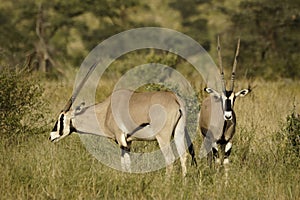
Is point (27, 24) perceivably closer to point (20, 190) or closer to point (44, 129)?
point (44, 129)

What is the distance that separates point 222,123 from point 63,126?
6.43ft

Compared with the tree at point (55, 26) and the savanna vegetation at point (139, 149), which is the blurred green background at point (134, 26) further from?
the savanna vegetation at point (139, 149)

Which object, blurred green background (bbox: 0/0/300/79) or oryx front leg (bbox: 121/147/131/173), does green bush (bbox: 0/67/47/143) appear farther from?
blurred green background (bbox: 0/0/300/79)

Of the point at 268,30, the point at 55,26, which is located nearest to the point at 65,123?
the point at 268,30

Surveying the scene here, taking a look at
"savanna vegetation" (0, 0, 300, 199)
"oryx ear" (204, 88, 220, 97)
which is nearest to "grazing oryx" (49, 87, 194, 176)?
"savanna vegetation" (0, 0, 300, 199)

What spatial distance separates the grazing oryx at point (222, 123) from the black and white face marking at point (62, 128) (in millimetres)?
1710

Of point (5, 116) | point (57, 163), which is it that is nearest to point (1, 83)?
point (5, 116)

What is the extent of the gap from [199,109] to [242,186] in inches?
94.9

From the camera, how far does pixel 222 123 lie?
6.76 m

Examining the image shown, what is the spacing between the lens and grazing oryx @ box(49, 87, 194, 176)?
6.48 meters

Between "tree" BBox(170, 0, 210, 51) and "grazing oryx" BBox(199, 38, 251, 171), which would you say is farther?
"tree" BBox(170, 0, 210, 51)

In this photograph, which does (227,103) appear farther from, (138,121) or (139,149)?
(139,149)

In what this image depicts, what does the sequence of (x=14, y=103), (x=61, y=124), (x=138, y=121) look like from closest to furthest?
1. (x=138, y=121)
2. (x=61, y=124)
3. (x=14, y=103)

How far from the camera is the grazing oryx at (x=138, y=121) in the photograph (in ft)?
21.3
